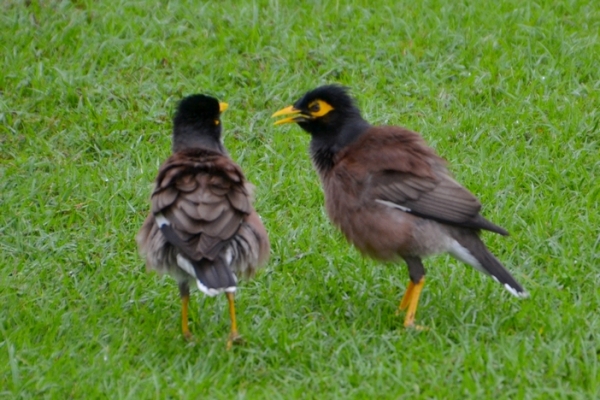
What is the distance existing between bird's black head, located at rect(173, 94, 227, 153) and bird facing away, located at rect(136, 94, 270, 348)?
0.29 metres

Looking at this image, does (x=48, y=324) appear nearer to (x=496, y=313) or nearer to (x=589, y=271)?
(x=496, y=313)

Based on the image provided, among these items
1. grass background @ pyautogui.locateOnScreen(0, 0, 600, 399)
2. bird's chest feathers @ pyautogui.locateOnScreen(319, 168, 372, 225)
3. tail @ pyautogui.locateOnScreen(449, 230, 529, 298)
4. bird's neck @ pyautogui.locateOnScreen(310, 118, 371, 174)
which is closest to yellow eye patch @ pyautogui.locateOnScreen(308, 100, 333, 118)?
bird's neck @ pyautogui.locateOnScreen(310, 118, 371, 174)

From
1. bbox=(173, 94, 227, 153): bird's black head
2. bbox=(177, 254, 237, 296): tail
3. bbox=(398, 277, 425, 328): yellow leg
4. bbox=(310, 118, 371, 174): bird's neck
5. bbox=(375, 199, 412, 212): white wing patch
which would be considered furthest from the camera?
bbox=(173, 94, 227, 153): bird's black head

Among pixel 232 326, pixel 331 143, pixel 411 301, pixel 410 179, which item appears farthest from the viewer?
pixel 331 143

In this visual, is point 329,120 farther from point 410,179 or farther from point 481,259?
point 481,259

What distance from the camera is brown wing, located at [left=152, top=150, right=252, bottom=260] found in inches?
225

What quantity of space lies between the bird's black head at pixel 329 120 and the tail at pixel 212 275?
1336mm

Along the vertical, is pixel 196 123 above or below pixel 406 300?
above

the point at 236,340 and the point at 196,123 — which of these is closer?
the point at 236,340

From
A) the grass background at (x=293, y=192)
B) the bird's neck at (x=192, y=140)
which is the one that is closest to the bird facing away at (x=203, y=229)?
the bird's neck at (x=192, y=140)

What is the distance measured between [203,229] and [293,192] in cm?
227

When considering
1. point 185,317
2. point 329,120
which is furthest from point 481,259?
point 185,317

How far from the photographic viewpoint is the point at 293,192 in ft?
26.0

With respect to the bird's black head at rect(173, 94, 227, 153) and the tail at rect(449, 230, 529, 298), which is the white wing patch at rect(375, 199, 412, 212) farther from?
the bird's black head at rect(173, 94, 227, 153)
